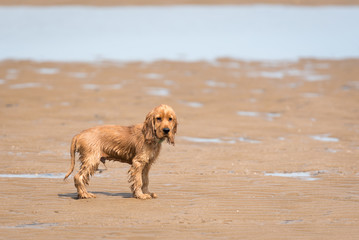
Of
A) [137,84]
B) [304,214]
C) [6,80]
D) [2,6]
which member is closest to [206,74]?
[137,84]

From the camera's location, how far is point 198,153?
41.2ft

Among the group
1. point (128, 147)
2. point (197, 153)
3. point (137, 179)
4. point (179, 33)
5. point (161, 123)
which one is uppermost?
point (161, 123)

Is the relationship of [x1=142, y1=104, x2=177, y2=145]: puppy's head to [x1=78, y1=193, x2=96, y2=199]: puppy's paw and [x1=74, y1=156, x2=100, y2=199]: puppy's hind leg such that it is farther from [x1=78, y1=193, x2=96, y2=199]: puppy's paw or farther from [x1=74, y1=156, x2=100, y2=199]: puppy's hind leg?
[x1=78, y1=193, x2=96, y2=199]: puppy's paw

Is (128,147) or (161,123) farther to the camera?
(128,147)

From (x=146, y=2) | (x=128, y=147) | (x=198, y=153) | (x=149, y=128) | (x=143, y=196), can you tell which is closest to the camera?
(x=149, y=128)

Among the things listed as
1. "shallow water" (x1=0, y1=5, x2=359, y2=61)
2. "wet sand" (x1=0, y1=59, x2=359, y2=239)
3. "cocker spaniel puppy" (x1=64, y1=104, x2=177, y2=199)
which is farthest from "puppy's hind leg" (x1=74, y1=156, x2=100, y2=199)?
"shallow water" (x1=0, y1=5, x2=359, y2=61)

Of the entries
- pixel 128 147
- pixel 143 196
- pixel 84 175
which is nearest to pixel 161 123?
pixel 128 147

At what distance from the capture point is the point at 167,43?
33.8 metres

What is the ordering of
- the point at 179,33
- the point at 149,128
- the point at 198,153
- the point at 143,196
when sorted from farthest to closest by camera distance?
the point at 179,33, the point at 198,153, the point at 143,196, the point at 149,128

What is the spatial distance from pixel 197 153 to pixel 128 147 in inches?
144

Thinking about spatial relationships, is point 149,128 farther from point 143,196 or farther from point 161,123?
point 143,196

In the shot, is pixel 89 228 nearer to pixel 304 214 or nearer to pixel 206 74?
pixel 304 214

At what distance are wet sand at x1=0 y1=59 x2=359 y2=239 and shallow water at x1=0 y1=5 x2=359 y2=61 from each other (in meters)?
3.83

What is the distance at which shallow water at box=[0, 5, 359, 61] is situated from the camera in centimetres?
3011
